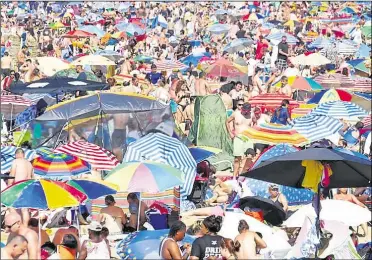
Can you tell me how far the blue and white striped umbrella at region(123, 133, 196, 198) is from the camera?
9734 millimetres

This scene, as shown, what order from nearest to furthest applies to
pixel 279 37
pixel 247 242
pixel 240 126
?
pixel 247 242 < pixel 240 126 < pixel 279 37

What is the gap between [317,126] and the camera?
36.7ft

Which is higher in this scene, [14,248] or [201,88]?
[14,248]

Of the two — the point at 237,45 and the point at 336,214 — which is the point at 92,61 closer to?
the point at 237,45

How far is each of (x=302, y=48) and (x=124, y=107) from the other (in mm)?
14416

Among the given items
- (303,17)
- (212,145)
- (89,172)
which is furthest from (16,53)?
(303,17)

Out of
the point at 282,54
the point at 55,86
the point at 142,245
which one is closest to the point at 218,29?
the point at 282,54

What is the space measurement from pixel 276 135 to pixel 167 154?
4.37 feet

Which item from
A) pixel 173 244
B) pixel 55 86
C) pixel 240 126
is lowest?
pixel 240 126

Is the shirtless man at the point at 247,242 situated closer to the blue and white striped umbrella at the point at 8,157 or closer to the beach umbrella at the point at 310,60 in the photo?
the blue and white striped umbrella at the point at 8,157

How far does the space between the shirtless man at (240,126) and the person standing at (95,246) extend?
471cm

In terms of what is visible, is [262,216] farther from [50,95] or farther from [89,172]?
[50,95]

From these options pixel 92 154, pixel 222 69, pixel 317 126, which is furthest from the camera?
pixel 222 69

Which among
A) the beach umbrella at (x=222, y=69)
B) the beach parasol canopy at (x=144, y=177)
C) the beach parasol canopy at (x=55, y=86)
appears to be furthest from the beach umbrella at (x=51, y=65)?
the beach parasol canopy at (x=144, y=177)
